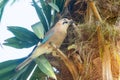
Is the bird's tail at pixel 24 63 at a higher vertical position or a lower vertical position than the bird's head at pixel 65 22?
lower

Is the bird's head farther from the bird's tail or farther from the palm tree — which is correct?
the bird's tail

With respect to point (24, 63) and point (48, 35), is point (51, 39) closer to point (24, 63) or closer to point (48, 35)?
point (48, 35)

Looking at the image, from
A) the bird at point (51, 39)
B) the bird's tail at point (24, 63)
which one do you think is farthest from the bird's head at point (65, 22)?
the bird's tail at point (24, 63)

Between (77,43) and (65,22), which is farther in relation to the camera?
(65,22)

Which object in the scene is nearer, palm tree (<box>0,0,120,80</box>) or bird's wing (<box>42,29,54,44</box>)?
palm tree (<box>0,0,120,80</box>)

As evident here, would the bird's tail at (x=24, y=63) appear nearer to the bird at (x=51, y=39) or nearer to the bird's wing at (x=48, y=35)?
the bird at (x=51, y=39)

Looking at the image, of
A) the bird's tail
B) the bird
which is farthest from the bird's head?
the bird's tail

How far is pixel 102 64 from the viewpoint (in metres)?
1.45

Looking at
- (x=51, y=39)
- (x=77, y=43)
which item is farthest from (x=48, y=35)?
(x=77, y=43)

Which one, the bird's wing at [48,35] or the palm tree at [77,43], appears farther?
the bird's wing at [48,35]

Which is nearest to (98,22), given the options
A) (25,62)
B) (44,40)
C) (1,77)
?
(44,40)

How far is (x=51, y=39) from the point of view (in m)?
1.65

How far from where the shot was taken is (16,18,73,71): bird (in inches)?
62.7

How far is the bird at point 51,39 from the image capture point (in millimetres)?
1592
